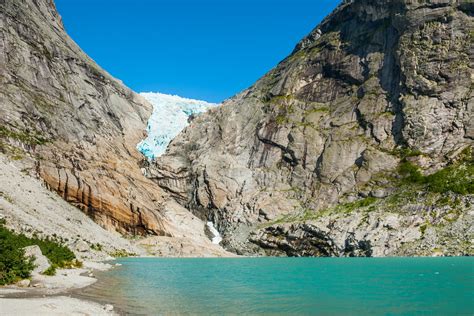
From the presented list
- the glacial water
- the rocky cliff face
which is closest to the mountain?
the rocky cliff face

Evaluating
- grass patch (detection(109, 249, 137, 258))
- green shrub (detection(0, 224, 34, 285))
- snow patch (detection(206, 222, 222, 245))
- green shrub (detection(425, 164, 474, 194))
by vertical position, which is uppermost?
green shrub (detection(425, 164, 474, 194))

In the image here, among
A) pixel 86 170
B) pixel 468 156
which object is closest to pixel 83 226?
pixel 86 170

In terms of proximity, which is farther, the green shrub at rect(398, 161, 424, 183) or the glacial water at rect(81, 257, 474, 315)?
the green shrub at rect(398, 161, 424, 183)

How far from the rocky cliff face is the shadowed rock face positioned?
75.9ft

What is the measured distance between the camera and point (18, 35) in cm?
16362

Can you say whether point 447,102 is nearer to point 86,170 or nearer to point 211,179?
point 211,179

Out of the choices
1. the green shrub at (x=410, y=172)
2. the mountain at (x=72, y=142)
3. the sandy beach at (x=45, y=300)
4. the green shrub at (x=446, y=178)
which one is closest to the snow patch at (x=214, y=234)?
the mountain at (x=72, y=142)

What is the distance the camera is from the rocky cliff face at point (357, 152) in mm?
136750

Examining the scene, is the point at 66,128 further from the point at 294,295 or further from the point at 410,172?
the point at 294,295

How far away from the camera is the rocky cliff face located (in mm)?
136750

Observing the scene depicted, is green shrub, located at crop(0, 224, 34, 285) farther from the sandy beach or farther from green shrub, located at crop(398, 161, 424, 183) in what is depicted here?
green shrub, located at crop(398, 161, 424, 183)

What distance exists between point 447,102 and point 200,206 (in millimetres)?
93203

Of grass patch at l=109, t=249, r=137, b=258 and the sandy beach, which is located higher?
the sandy beach

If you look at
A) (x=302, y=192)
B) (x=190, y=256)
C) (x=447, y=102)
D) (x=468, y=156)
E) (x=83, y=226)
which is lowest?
(x=190, y=256)
